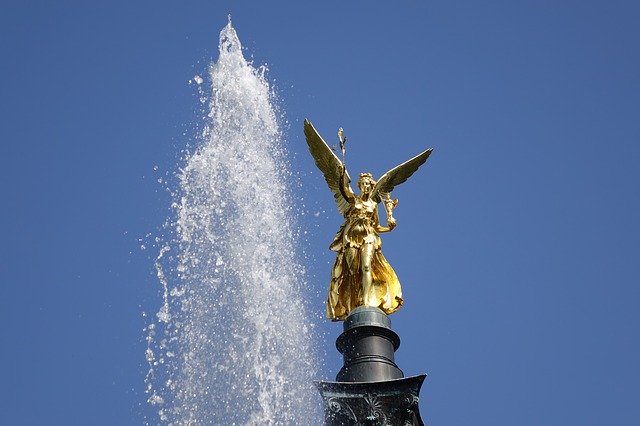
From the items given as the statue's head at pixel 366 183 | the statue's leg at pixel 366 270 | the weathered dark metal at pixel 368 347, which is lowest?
the weathered dark metal at pixel 368 347

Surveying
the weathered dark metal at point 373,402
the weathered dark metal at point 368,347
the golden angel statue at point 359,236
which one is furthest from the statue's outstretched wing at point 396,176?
the weathered dark metal at point 373,402

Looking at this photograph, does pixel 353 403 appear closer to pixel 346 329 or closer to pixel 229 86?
pixel 346 329

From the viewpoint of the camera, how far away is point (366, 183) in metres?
26.5

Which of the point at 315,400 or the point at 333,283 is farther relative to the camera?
the point at 333,283

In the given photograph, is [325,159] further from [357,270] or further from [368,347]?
[368,347]

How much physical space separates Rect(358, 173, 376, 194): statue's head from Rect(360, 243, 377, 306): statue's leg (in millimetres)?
1721

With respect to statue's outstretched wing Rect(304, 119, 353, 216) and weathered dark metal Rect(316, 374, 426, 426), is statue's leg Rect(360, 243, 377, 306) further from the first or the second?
weathered dark metal Rect(316, 374, 426, 426)

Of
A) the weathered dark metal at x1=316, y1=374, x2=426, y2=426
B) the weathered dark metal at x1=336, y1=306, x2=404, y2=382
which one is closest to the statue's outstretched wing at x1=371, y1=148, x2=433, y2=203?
the weathered dark metal at x1=336, y1=306, x2=404, y2=382

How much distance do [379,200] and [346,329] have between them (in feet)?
16.1

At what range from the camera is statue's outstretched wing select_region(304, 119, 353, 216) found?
26.7 m

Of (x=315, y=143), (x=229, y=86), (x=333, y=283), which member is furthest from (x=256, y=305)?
(x=229, y=86)

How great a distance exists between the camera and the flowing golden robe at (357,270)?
24466mm

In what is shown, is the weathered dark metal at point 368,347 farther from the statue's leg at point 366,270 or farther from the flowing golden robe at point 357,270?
the flowing golden robe at point 357,270

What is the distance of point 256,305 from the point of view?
26703 mm
